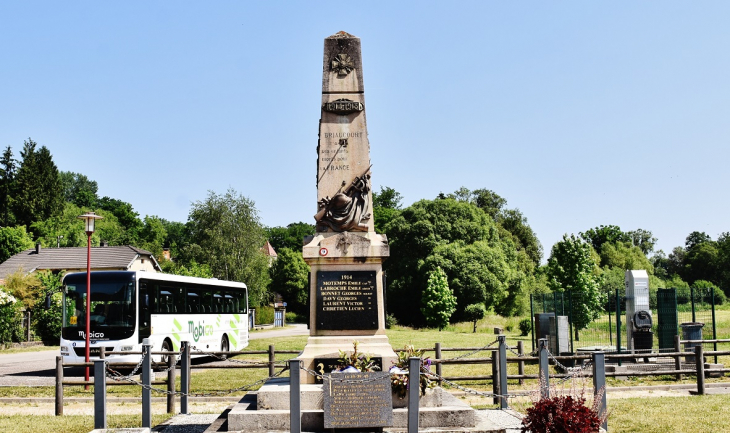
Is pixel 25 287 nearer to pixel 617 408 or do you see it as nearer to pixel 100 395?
pixel 100 395

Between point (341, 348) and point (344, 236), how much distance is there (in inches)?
75.7

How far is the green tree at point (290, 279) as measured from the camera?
278ft

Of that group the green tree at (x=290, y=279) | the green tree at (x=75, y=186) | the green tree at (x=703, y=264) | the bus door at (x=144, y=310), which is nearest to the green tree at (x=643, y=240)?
the green tree at (x=703, y=264)

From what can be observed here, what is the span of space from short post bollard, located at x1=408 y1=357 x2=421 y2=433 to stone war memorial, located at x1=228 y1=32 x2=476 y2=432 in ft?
2.70

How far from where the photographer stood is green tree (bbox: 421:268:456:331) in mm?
53312

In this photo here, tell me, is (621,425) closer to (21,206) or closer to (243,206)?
(243,206)

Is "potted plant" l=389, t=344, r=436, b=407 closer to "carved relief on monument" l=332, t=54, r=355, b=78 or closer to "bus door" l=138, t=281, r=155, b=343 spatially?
"carved relief on monument" l=332, t=54, r=355, b=78

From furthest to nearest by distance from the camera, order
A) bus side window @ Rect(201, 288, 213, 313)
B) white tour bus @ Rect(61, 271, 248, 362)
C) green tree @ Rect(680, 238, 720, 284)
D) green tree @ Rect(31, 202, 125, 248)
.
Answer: green tree @ Rect(680, 238, 720, 284)
green tree @ Rect(31, 202, 125, 248)
bus side window @ Rect(201, 288, 213, 313)
white tour bus @ Rect(61, 271, 248, 362)

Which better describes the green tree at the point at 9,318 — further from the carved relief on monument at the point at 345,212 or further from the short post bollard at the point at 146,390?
the carved relief on monument at the point at 345,212

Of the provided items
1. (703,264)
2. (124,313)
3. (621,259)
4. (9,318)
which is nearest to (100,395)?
(124,313)

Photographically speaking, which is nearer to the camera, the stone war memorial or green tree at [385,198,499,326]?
the stone war memorial

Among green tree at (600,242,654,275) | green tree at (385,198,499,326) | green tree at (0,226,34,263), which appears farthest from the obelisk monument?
green tree at (600,242,654,275)

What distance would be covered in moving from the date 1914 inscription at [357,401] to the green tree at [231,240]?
2128 inches

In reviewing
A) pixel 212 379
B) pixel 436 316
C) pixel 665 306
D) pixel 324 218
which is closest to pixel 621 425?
pixel 324 218
